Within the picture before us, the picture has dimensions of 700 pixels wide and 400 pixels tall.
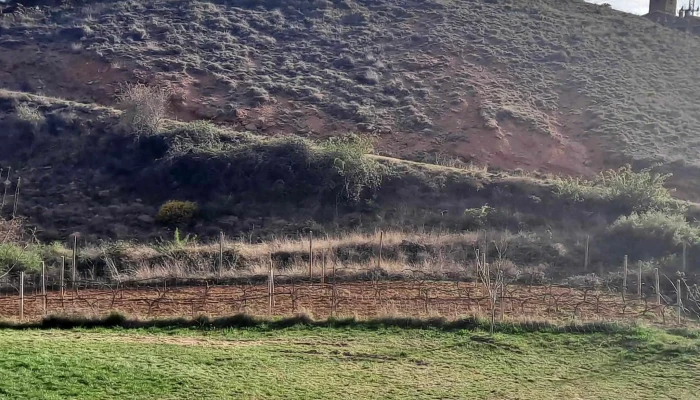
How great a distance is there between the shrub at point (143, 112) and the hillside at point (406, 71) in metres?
2.74

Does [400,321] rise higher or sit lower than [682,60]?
lower

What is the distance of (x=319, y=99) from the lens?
32.7 meters

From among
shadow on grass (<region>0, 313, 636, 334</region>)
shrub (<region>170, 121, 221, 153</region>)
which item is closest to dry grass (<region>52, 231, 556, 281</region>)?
shadow on grass (<region>0, 313, 636, 334</region>)

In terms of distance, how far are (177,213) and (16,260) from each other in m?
6.21

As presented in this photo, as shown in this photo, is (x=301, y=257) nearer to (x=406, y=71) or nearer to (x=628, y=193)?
(x=628, y=193)

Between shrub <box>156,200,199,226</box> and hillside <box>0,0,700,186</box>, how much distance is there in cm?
729

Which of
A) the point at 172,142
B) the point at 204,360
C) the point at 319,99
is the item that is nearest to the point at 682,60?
the point at 319,99

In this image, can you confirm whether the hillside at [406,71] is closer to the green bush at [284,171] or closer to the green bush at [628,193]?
the green bush at [284,171]

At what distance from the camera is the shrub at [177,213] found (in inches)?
896

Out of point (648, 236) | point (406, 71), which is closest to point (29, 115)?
point (406, 71)

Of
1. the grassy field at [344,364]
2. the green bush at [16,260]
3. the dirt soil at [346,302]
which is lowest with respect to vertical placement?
the grassy field at [344,364]

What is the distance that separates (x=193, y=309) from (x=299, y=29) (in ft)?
94.9

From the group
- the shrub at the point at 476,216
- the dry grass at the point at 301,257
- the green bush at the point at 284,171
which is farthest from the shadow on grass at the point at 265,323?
the green bush at the point at 284,171

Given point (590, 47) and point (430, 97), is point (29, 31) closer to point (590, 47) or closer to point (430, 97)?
point (430, 97)
